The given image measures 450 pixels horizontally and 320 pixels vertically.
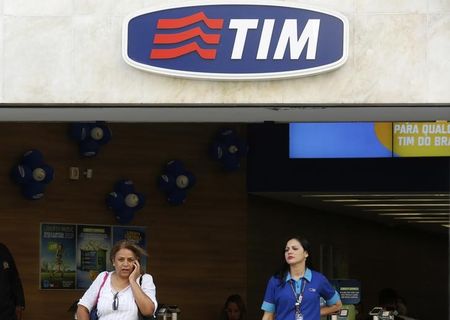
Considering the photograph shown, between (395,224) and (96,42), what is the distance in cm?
1341

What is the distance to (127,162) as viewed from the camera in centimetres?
1677

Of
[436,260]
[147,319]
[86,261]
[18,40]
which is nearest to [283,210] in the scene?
[86,261]

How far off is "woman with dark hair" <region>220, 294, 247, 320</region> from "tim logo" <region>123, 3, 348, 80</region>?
684 centimetres

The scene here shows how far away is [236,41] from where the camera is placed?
1036cm

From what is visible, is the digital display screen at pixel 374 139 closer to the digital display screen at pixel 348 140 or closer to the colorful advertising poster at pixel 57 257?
the digital display screen at pixel 348 140

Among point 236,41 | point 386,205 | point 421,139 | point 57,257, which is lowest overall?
point 57,257

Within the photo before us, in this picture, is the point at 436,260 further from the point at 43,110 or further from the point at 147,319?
the point at 147,319

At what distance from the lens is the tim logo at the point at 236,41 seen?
33.9 ft

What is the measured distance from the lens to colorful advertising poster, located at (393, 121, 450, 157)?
15.8m

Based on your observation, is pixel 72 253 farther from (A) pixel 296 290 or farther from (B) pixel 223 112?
(A) pixel 296 290

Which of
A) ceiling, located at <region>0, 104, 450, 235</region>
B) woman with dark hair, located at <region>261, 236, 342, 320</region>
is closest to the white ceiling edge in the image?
ceiling, located at <region>0, 104, 450, 235</region>

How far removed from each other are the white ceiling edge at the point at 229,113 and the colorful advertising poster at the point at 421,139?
4.57 m

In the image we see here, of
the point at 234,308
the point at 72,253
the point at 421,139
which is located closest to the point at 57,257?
the point at 72,253

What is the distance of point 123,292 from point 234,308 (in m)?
8.05
